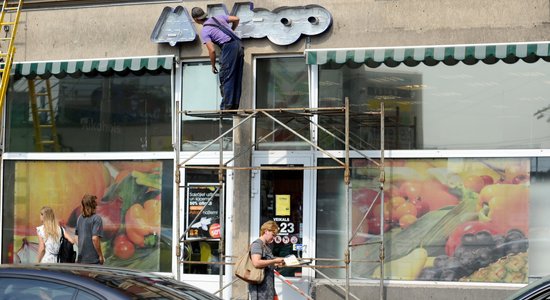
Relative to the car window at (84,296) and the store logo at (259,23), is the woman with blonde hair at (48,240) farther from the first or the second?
the car window at (84,296)

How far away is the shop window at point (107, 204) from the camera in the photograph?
46.2 ft

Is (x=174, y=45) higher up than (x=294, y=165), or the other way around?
(x=174, y=45)

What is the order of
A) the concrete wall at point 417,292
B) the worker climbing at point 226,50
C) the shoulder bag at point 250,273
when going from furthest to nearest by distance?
the worker climbing at point 226,50
the concrete wall at point 417,292
the shoulder bag at point 250,273

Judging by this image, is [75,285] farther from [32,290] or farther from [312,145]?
[312,145]

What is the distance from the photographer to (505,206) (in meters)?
12.6

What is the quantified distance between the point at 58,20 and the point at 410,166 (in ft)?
19.3

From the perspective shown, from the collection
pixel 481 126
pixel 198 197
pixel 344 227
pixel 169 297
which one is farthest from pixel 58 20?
pixel 169 297

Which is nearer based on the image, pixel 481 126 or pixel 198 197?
pixel 481 126

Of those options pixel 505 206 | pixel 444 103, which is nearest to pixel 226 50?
pixel 444 103

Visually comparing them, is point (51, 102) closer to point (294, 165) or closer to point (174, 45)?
point (174, 45)

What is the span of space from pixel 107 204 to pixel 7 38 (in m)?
2.97

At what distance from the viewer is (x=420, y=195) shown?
12.9m

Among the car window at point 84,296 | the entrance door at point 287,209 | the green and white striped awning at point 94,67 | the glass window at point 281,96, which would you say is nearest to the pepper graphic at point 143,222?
the entrance door at point 287,209

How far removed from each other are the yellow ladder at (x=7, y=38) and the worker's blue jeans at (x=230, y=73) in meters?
3.47
